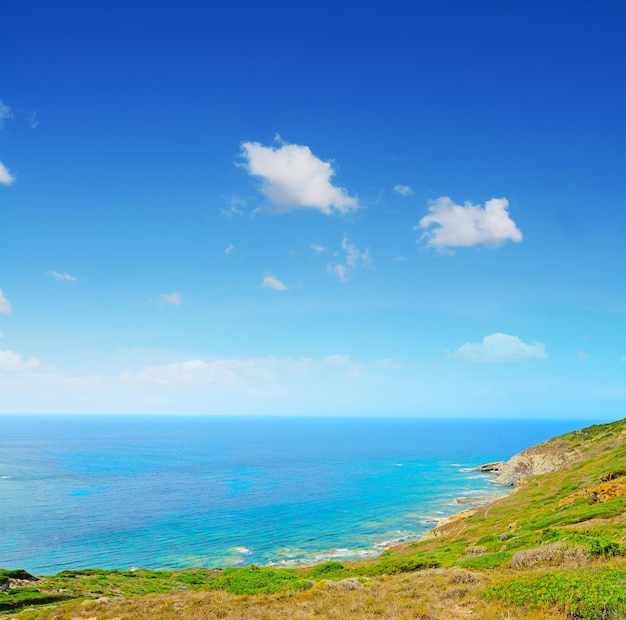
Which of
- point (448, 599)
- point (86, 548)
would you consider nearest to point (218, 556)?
point (86, 548)

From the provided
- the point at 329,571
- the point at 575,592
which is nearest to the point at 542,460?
the point at 329,571

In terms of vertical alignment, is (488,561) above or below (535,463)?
above

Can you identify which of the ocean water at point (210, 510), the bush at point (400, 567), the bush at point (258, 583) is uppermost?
the bush at point (258, 583)

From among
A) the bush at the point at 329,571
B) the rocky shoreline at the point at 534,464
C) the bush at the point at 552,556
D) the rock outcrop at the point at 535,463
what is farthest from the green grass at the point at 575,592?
the rock outcrop at the point at 535,463

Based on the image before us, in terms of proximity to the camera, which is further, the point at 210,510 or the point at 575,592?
the point at 210,510

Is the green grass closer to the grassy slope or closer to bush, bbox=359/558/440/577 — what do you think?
the grassy slope

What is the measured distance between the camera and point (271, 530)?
266 feet

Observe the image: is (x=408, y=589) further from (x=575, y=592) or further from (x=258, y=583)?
(x=258, y=583)

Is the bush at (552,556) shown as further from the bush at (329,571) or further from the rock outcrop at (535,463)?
the rock outcrop at (535,463)

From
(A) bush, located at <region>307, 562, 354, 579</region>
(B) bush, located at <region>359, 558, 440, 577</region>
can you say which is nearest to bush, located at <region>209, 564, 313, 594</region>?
(A) bush, located at <region>307, 562, 354, 579</region>

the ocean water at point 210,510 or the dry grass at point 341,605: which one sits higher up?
the dry grass at point 341,605

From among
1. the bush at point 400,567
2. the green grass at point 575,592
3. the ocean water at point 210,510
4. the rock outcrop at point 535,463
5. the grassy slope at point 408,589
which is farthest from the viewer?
the rock outcrop at point 535,463

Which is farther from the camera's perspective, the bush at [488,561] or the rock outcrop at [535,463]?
the rock outcrop at [535,463]

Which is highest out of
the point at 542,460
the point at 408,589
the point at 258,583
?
the point at 408,589
